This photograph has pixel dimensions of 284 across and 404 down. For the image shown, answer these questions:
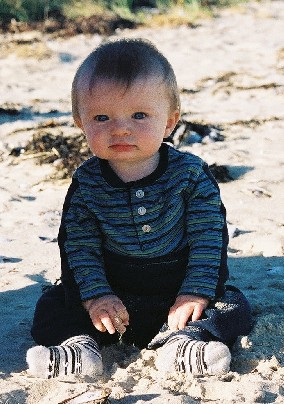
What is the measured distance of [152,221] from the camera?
283 cm

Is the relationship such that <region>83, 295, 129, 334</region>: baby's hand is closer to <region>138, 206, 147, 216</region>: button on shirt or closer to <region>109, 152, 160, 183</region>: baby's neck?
<region>138, 206, 147, 216</region>: button on shirt

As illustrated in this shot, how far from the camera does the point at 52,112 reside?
6.82 metres

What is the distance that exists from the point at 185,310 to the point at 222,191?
203 centimetres

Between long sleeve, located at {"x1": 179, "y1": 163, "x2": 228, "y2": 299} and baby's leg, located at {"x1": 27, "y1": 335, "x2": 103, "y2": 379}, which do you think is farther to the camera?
long sleeve, located at {"x1": 179, "y1": 163, "x2": 228, "y2": 299}

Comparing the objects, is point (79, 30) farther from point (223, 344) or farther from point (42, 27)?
point (223, 344)

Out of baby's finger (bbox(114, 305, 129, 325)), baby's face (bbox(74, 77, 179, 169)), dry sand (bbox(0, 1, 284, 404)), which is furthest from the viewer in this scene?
baby's finger (bbox(114, 305, 129, 325))

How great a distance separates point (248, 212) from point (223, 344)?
1.79m

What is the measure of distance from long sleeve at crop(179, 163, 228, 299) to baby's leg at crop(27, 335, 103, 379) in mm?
403

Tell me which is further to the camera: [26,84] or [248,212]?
[26,84]

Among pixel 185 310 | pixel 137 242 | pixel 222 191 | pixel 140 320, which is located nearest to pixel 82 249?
pixel 137 242

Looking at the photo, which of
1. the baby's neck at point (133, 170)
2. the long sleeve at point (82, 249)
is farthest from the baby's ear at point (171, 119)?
the long sleeve at point (82, 249)

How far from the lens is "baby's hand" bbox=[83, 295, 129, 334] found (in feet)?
9.16

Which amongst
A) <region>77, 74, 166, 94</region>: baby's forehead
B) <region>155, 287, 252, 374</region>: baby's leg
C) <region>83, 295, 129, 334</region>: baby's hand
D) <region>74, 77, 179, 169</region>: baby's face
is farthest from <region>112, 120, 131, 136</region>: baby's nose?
<region>155, 287, 252, 374</region>: baby's leg

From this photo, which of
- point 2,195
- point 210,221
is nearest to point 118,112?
point 210,221
